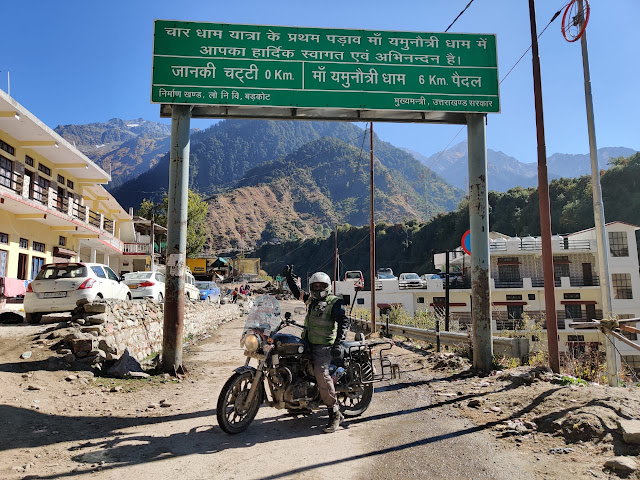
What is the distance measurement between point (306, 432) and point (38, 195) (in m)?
23.4

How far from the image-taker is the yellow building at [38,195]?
19.6 metres

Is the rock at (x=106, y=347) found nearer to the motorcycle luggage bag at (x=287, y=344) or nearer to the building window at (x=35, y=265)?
the motorcycle luggage bag at (x=287, y=344)

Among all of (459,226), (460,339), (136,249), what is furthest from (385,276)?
(460,339)

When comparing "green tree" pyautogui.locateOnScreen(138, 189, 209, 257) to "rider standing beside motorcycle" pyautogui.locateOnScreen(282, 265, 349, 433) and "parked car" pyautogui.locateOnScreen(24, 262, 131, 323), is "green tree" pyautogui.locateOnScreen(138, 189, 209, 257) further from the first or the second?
"rider standing beside motorcycle" pyautogui.locateOnScreen(282, 265, 349, 433)

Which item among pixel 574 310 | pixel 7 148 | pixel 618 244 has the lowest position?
pixel 574 310

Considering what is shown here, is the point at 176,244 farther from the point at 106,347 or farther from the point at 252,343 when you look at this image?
the point at 252,343

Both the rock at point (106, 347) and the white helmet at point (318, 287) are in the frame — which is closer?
the white helmet at point (318, 287)

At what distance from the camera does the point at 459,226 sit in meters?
81.9

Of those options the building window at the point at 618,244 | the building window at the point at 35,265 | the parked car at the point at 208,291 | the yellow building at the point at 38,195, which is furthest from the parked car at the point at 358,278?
the building window at the point at 618,244

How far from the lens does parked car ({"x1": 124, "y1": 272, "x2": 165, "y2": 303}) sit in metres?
16.4

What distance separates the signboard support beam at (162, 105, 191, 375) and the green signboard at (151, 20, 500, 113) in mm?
567

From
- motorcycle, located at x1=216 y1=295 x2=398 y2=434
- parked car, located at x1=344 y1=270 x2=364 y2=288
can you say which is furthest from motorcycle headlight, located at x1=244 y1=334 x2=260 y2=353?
parked car, located at x1=344 y1=270 x2=364 y2=288

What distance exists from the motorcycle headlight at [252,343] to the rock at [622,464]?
3484mm

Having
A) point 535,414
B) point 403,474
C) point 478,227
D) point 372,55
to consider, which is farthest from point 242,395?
point 372,55
